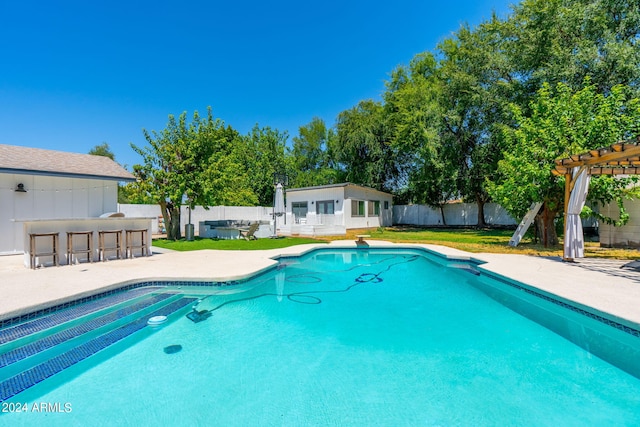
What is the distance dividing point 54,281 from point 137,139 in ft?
32.9

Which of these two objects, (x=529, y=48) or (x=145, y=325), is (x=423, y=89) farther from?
(x=145, y=325)

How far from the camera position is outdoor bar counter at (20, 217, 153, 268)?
820 cm

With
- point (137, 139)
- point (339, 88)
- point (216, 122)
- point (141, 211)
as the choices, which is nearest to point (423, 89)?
point (339, 88)

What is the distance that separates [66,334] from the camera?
15.0ft

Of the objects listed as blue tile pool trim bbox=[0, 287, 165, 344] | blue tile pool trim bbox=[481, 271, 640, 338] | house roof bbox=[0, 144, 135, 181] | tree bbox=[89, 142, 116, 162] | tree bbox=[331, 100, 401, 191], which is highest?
tree bbox=[89, 142, 116, 162]

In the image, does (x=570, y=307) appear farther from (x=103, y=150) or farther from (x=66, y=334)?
(x=103, y=150)

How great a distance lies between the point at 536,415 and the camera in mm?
2975

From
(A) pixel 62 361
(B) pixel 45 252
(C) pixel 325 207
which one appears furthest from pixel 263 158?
(A) pixel 62 361

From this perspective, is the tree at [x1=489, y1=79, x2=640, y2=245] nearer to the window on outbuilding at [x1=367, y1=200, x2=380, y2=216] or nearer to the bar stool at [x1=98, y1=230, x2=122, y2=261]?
the window on outbuilding at [x1=367, y1=200, x2=380, y2=216]

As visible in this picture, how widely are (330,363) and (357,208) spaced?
18870 millimetres

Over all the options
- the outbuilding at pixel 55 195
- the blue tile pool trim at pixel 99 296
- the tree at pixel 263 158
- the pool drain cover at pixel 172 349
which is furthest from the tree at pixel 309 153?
the pool drain cover at pixel 172 349

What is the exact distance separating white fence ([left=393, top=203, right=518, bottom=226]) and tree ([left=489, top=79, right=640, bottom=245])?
12.3 metres

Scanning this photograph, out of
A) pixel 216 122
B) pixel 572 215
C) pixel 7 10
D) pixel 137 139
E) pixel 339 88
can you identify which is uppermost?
pixel 339 88

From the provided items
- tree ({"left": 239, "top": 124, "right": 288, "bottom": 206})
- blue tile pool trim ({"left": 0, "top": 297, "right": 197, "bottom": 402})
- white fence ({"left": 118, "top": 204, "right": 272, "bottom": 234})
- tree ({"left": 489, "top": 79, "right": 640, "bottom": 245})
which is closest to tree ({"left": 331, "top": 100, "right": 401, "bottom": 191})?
tree ({"left": 239, "top": 124, "right": 288, "bottom": 206})
